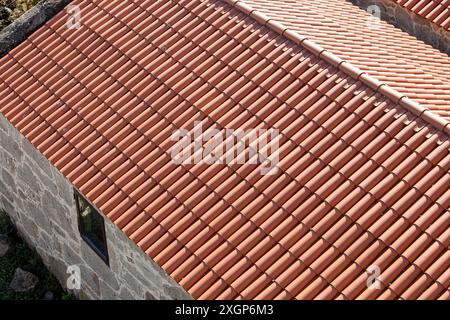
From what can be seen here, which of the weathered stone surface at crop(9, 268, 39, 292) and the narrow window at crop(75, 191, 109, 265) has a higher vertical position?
the narrow window at crop(75, 191, 109, 265)

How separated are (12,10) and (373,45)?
28.5 feet

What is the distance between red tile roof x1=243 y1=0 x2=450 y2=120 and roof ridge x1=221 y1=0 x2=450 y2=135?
28 centimetres

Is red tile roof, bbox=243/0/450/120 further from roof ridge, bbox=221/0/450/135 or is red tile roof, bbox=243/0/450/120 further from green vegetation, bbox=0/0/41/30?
green vegetation, bbox=0/0/41/30

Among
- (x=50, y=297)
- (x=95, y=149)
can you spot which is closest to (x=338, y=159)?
(x=95, y=149)

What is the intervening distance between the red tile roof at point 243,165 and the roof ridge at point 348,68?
0.02 m

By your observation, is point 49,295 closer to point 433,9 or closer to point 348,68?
point 348,68

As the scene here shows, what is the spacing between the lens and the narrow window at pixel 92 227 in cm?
1033

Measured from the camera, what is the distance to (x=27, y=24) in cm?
1197

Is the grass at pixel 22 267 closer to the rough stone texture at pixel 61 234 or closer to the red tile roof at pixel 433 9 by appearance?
the rough stone texture at pixel 61 234

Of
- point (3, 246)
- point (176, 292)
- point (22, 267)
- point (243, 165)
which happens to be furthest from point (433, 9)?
point (3, 246)

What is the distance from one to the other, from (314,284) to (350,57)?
12.0ft

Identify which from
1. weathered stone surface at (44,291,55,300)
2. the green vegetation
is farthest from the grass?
the green vegetation

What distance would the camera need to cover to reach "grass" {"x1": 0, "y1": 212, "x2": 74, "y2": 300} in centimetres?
1206

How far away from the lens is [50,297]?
12062 mm
